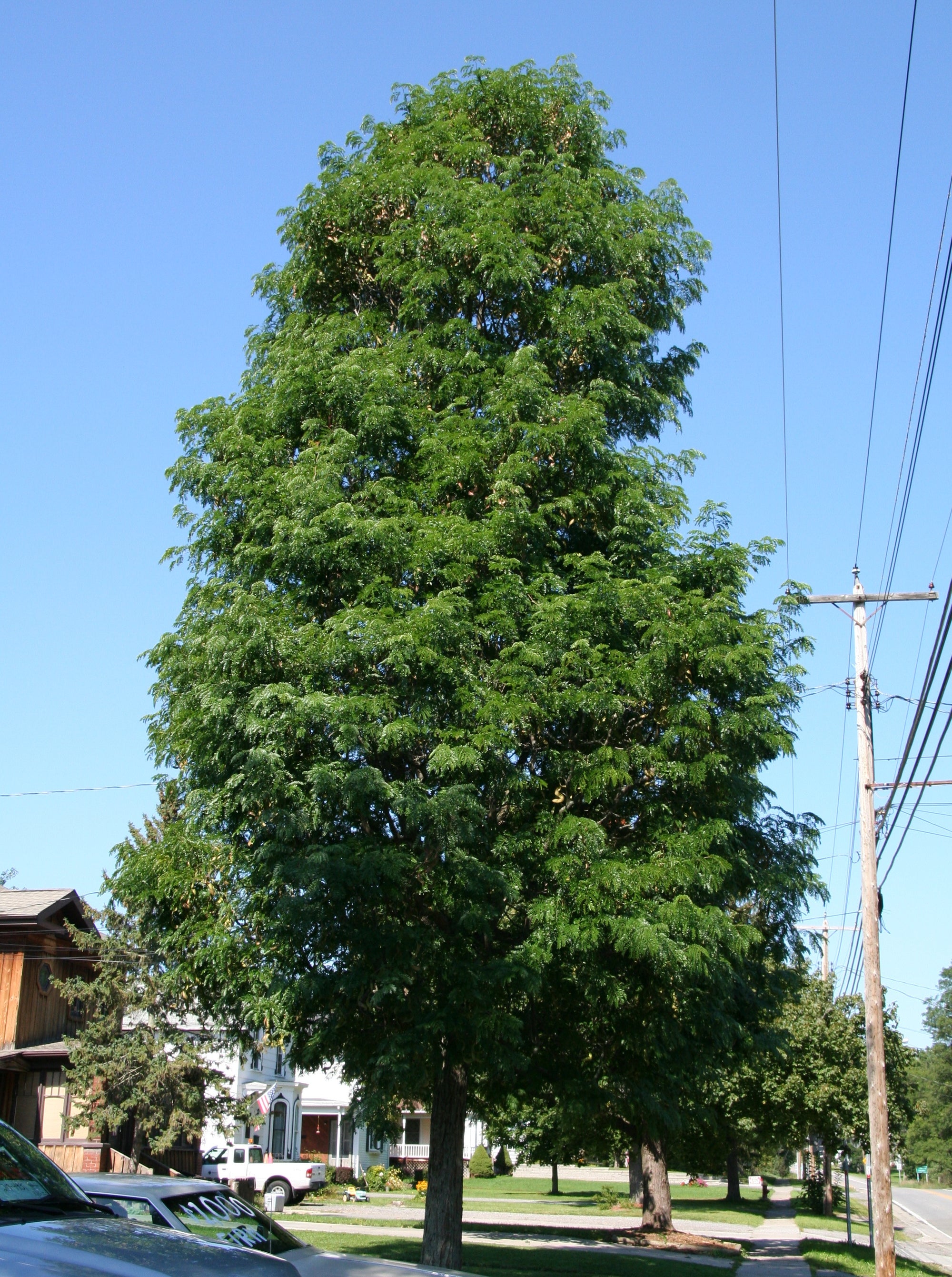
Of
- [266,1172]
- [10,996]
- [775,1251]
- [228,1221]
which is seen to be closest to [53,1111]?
[10,996]

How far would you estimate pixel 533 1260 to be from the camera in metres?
18.2

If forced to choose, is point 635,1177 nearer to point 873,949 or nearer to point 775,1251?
point 775,1251

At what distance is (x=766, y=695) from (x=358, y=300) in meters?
8.05

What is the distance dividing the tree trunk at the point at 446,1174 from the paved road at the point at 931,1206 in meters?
30.0

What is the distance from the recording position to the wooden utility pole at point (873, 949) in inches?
631

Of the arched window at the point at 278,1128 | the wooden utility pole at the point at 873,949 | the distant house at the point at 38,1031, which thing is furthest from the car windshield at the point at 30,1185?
the arched window at the point at 278,1128

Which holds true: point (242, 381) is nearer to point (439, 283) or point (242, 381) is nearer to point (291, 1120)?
point (439, 283)

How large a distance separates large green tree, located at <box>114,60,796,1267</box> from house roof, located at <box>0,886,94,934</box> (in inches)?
536

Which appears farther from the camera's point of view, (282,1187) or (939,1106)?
(939,1106)

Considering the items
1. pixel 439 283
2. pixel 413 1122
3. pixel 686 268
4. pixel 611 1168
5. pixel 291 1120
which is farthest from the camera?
pixel 611 1168

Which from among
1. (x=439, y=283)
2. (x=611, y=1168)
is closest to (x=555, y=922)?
(x=439, y=283)

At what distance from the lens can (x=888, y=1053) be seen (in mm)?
30906

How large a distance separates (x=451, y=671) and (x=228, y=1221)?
5.13 m

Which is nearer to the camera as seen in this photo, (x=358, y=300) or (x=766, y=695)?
(x=766, y=695)
